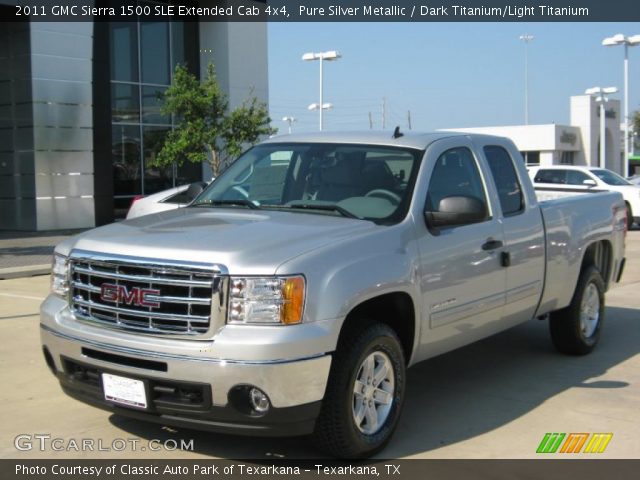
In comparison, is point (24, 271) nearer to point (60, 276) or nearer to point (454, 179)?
point (60, 276)

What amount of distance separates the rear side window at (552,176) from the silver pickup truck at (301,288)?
58.7ft

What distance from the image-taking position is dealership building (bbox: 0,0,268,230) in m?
21.9

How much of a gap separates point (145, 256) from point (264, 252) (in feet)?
2.14

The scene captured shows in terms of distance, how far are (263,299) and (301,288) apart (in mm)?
205

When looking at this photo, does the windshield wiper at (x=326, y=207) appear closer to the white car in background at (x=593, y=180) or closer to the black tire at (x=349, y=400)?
the black tire at (x=349, y=400)

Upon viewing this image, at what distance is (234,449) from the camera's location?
4.94 m

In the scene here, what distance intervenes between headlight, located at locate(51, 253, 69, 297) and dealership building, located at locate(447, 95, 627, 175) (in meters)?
53.4

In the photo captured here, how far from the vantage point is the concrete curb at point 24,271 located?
13242 millimetres

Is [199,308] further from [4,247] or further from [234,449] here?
[4,247]

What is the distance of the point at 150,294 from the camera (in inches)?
174

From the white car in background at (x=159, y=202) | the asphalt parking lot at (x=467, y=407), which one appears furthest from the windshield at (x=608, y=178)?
the asphalt parking lot at (x=467, y=407)

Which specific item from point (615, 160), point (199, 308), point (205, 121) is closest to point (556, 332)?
point (199, 308)

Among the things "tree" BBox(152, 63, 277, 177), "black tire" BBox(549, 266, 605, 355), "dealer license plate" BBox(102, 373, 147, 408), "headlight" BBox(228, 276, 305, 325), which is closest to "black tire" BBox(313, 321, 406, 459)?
"headlight" BBox(228, 276, 305, 325)

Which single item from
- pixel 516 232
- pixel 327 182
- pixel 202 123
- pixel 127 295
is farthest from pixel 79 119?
pixel 127 295
